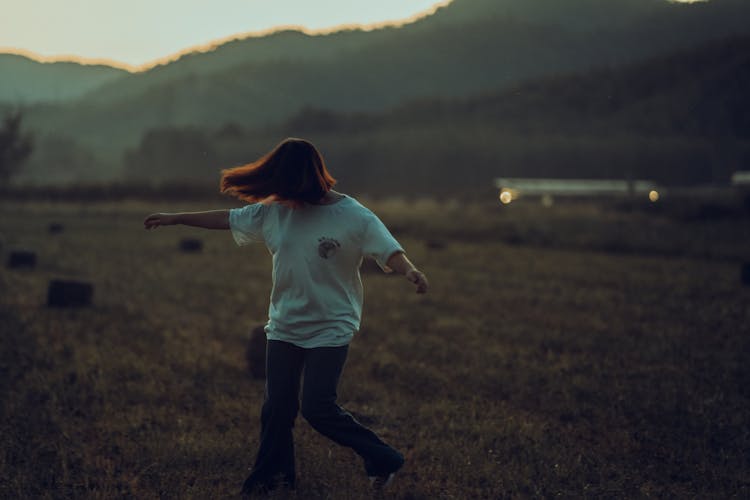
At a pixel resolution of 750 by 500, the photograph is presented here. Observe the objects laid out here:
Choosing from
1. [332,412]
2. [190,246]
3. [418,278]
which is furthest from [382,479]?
[190,246]

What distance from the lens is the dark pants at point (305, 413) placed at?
395 centimetres

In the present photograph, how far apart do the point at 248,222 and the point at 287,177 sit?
1.45 feet

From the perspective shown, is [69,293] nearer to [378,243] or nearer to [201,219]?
[201,219]

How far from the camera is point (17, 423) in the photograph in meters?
5.55

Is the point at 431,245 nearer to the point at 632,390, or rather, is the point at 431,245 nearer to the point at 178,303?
the point at 178,303

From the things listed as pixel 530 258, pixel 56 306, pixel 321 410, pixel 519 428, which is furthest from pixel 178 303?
pixel 530 258

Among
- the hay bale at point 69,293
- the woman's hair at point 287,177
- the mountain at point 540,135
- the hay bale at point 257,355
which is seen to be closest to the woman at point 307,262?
the woman's hair at point 287,177

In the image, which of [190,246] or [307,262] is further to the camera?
[190,246]

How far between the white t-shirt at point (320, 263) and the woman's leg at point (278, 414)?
4.3 inches

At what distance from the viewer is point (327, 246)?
3857mm

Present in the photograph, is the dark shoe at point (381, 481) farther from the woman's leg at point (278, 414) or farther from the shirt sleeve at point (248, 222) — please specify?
the shirt sleeve at point (248, 222)

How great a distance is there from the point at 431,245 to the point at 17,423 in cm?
1743

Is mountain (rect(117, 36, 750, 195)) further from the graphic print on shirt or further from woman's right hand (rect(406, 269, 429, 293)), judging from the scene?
woman's right hand (rect(406, 269, 429, 293))

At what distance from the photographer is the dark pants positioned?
3.95m
